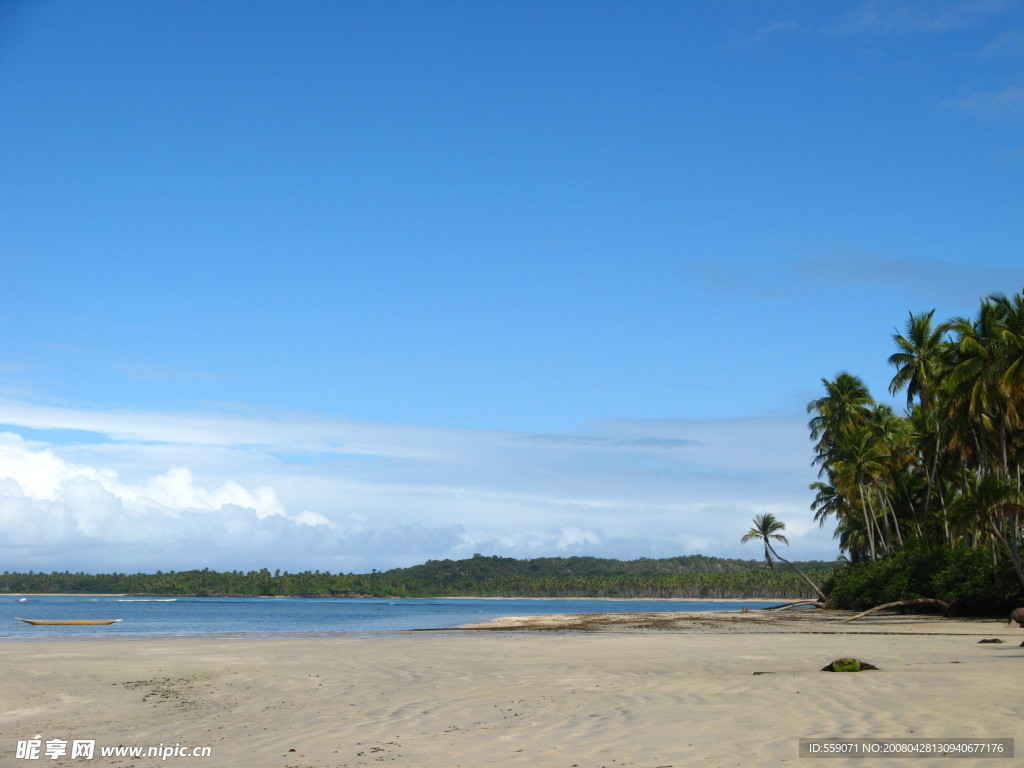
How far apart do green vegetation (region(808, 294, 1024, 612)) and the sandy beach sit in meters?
12.9

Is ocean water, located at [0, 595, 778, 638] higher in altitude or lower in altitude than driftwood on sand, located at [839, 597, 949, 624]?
lower

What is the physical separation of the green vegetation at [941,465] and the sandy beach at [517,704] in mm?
12860

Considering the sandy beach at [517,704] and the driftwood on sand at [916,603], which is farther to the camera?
the driftwood on sand at [916,603]

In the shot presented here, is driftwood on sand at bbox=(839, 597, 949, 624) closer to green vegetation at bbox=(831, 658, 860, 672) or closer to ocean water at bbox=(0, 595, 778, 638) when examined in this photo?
ocean water at bbox=(0, 595, 778, 638)

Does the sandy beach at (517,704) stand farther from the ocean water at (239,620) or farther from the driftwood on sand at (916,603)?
the ocean water at (239,620)

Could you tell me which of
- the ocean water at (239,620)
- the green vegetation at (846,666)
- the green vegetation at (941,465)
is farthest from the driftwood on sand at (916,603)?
the green vegetation at (846,666)

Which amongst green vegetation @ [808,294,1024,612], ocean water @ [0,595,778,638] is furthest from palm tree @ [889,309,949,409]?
ocean water @ [0,595,778,638]

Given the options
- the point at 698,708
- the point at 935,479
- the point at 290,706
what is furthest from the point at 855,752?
the point at 935,479

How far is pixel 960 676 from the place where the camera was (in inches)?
563

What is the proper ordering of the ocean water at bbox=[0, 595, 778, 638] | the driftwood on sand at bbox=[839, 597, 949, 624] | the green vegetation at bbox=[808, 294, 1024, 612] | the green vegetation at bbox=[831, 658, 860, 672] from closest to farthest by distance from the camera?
the green vegetation at bbox=[831, 658, 860, 672] → the green vegetation at bbox=[808, 294, 1024, 612] → the driftwood on sand at bbox=[839, 597, 949, 624] → the ocean water at bbox=[0, 595, 778, 638]

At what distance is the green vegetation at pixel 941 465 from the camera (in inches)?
1454

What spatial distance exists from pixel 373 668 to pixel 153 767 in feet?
34.9

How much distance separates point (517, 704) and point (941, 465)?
158 feet

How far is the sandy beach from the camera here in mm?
9578
